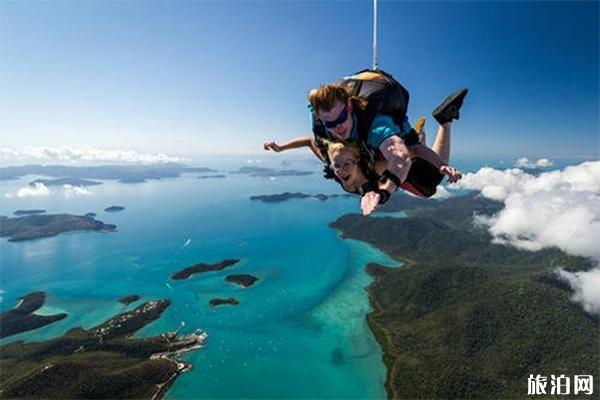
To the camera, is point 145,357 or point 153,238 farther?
point 153,238

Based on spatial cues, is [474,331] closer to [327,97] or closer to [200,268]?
[200,268]

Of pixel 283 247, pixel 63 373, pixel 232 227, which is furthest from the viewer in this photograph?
pixel 232 227

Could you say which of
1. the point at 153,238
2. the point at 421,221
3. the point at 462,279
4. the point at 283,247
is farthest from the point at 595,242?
the point at 153,238

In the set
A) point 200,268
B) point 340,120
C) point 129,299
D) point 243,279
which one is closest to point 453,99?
point 340,120

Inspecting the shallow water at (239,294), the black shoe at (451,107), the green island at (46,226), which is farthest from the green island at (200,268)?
the black shoe at (451,107)

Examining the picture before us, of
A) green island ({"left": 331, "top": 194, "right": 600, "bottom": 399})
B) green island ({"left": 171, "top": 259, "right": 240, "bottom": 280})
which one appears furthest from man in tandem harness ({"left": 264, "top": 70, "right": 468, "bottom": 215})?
green island ({"left": 171, "top": 259, "right": 240, "bottom": 280})

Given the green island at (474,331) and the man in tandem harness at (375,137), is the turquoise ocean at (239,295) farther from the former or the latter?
the man in tandem harness at (375,137)

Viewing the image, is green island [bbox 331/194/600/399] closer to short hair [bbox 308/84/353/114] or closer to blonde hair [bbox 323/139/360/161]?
blonde hair [bbox 323/139/360/161]

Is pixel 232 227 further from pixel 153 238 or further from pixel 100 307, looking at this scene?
pixel 100 307
